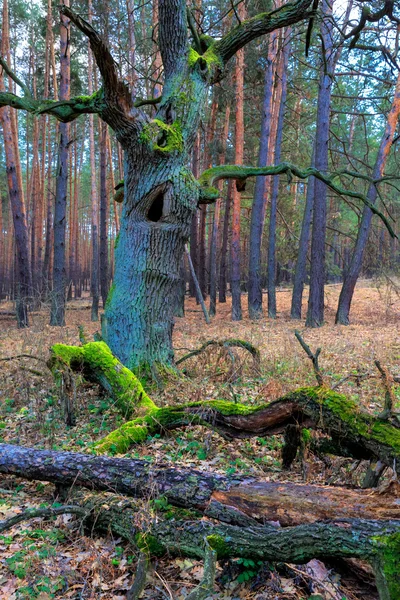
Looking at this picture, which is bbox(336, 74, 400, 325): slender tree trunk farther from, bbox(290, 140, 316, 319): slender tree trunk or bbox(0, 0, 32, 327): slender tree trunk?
bbox(0, 0, 32, 327): slender tree trunk

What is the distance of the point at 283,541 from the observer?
2201 mm

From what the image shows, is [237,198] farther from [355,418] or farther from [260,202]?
[355,418]

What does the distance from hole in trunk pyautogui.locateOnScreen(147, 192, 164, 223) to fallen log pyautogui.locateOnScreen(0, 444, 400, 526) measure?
3.89 m

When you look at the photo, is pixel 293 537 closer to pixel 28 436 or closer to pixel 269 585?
pixel 269 585

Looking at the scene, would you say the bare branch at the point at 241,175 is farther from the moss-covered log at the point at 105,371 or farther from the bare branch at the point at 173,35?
the moss-covered log at the point at 105,371

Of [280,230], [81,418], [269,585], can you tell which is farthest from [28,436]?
[280,230]

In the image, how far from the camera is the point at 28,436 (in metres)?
4.83

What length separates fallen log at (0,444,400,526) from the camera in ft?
8.11

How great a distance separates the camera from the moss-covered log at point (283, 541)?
6.61 ft

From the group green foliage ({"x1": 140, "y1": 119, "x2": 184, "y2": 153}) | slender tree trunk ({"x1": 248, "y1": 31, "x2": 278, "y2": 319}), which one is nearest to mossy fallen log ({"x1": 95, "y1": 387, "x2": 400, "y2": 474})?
green foliage ({"x1": 140, "y1": 119, "x2": 184, "y2": 153})

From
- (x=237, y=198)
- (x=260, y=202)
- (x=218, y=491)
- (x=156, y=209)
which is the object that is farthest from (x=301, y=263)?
(x=218, y=491)

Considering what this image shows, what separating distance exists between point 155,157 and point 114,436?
389 cm

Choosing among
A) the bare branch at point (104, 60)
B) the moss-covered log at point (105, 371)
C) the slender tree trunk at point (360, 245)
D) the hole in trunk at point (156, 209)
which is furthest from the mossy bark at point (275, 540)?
the slender tree trunk at point (360, 245)

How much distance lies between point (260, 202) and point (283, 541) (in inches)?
588
